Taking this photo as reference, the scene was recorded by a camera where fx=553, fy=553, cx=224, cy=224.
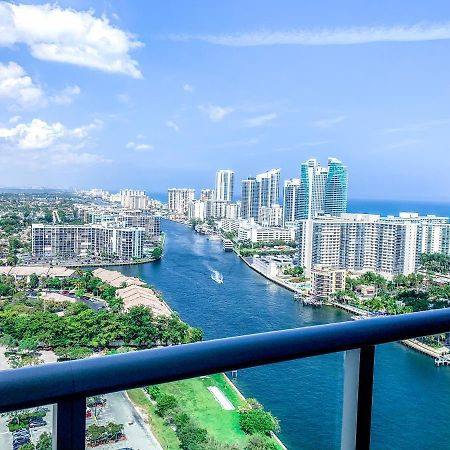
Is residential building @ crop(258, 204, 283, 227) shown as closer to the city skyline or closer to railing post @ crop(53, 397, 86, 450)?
the city skyline

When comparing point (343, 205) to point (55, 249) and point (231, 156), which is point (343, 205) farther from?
point (55, 249)

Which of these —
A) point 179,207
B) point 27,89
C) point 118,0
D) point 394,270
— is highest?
point 118,0

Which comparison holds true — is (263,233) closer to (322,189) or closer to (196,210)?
(196,210)

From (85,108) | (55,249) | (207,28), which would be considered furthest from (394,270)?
(85,108)

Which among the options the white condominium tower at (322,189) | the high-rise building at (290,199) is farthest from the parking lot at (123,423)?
the high-rise building at (290,199)

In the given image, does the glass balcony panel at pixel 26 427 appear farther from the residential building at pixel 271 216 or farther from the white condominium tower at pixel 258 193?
the white condominium tower at pixel 258 193

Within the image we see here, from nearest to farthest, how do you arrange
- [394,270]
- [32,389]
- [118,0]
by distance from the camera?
1. [32,389]
2. [394,270]
3. [118,0]

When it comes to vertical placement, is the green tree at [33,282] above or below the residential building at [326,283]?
above
